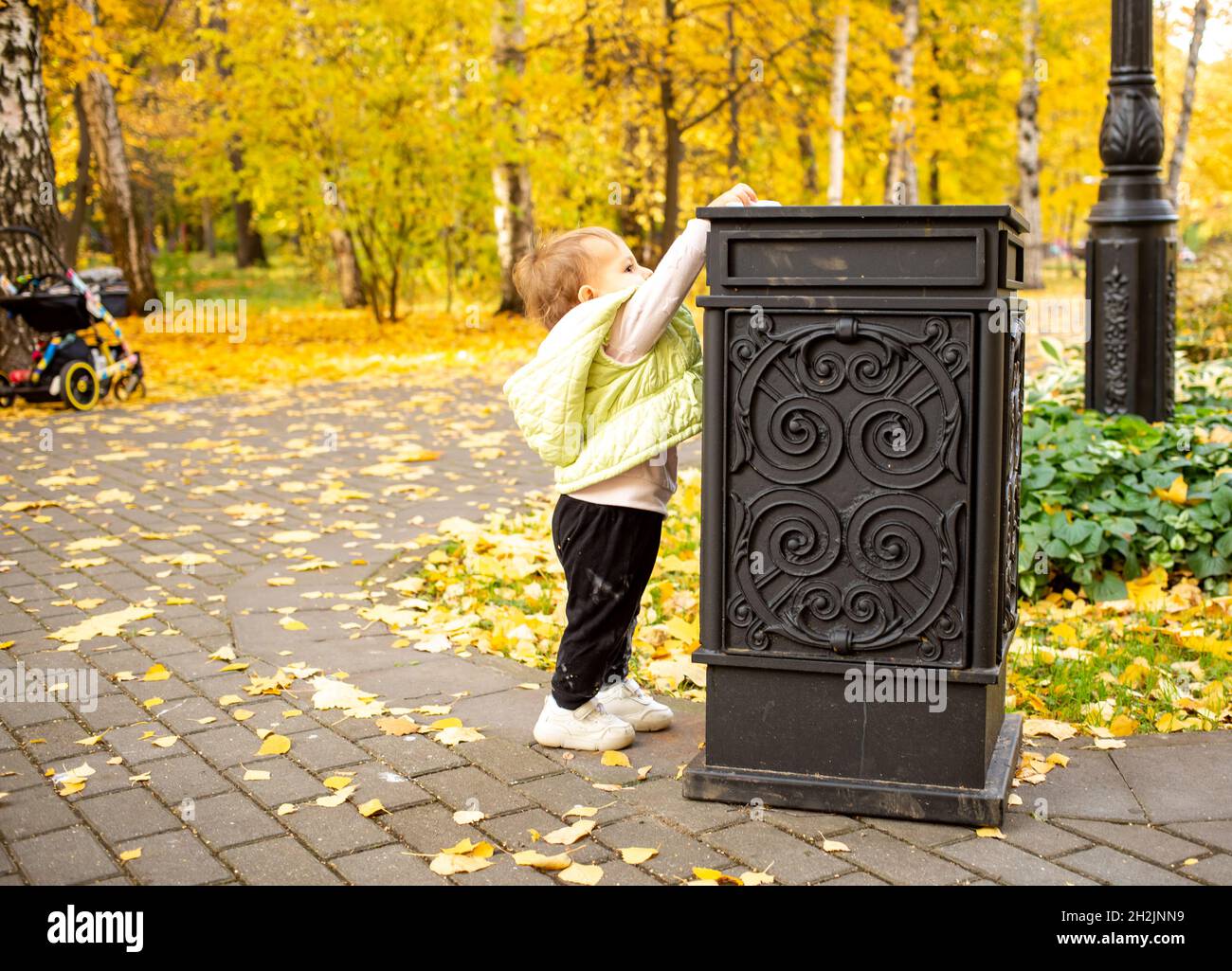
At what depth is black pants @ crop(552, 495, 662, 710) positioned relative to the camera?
10.9ft

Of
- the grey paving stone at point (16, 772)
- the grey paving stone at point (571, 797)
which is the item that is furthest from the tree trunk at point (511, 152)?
the grey paving stone at point (571, 797)

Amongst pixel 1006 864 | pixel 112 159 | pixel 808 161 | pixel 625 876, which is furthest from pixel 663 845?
pixel 808 161

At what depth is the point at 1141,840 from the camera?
2832mm

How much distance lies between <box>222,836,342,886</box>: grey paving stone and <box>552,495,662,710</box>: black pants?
897 millimetres

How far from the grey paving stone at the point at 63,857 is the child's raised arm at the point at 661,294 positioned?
66.2 inches

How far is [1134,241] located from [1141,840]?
12.8 feet

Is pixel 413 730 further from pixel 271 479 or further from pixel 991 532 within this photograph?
pixel 271 479

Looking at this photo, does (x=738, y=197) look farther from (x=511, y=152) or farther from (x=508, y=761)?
(x=511, y=152)

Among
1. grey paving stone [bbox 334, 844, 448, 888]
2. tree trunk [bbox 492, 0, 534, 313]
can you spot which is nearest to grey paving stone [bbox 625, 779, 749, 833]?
grey paving stone [bbox 334, 844, 448, 888]

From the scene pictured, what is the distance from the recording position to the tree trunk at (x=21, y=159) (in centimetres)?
1084

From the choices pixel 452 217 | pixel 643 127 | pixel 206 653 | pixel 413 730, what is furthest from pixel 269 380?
pixel 643 127

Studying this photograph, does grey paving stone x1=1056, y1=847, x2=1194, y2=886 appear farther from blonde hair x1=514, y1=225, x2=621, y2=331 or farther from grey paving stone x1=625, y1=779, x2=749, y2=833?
blonde hair x1=514, y1=225, x2=621, y2=331

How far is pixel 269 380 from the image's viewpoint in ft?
42.7
